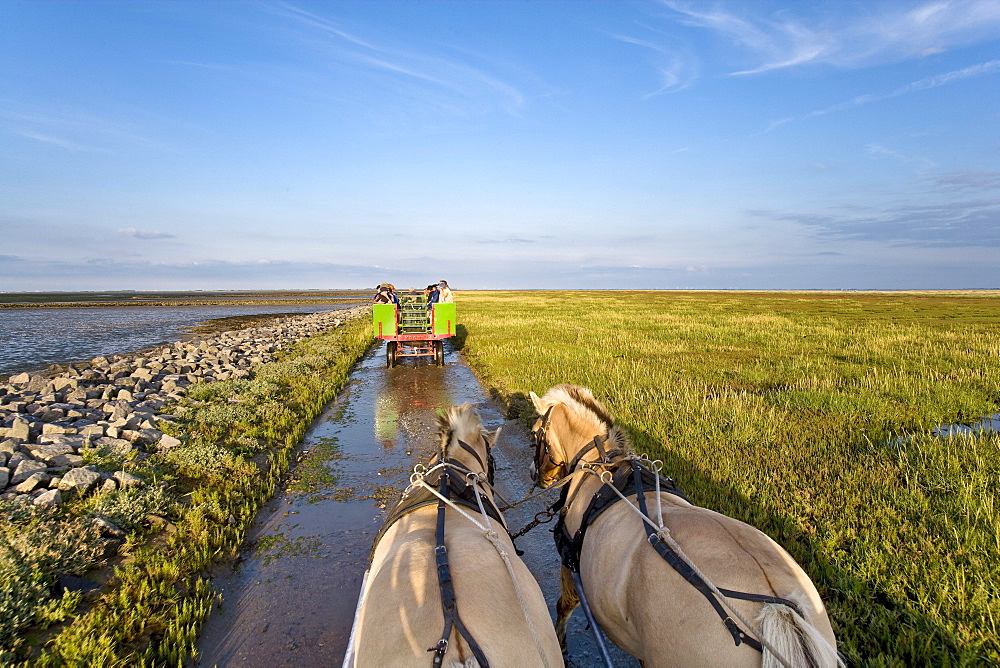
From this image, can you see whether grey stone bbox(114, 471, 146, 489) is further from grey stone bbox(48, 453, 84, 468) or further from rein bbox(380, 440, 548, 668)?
rein bbox(380, 440, 548, 668)

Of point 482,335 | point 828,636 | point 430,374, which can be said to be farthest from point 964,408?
point 482,335

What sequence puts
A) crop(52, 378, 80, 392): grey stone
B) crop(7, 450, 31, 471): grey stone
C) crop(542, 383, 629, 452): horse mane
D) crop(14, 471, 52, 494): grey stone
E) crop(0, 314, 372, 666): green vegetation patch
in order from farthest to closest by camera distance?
1. crop(52, 378, 80, 392): grey stone
2. crop(7, 450, 31, 471): grey stone
3. crop(14, 471, 52, 494): grey stone
4. crop(542, 383, 629, 452): horse mane
5. crop(0, 314, 372, 666): green vegetation patch

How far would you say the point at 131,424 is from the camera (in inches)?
293

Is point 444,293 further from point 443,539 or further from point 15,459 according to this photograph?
point 443,539

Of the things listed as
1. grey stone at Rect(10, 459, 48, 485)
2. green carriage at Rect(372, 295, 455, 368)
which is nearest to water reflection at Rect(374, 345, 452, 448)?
green carriage at Rect(372, 295, 455, 368)

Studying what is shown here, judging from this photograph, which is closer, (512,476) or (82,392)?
(512,476)

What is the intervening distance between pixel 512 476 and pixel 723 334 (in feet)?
59.9

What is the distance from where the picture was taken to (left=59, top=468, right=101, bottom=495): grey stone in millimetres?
5047

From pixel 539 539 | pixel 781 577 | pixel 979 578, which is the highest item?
pixel 781 577

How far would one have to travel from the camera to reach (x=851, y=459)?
586 cm

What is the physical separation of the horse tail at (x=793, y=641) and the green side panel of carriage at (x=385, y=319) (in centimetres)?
1343

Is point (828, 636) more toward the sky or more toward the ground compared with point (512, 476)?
more toward the sky

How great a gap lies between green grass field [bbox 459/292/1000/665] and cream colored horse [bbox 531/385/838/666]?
4.65 ft

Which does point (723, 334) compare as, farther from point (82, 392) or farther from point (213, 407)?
point (82, 392)
